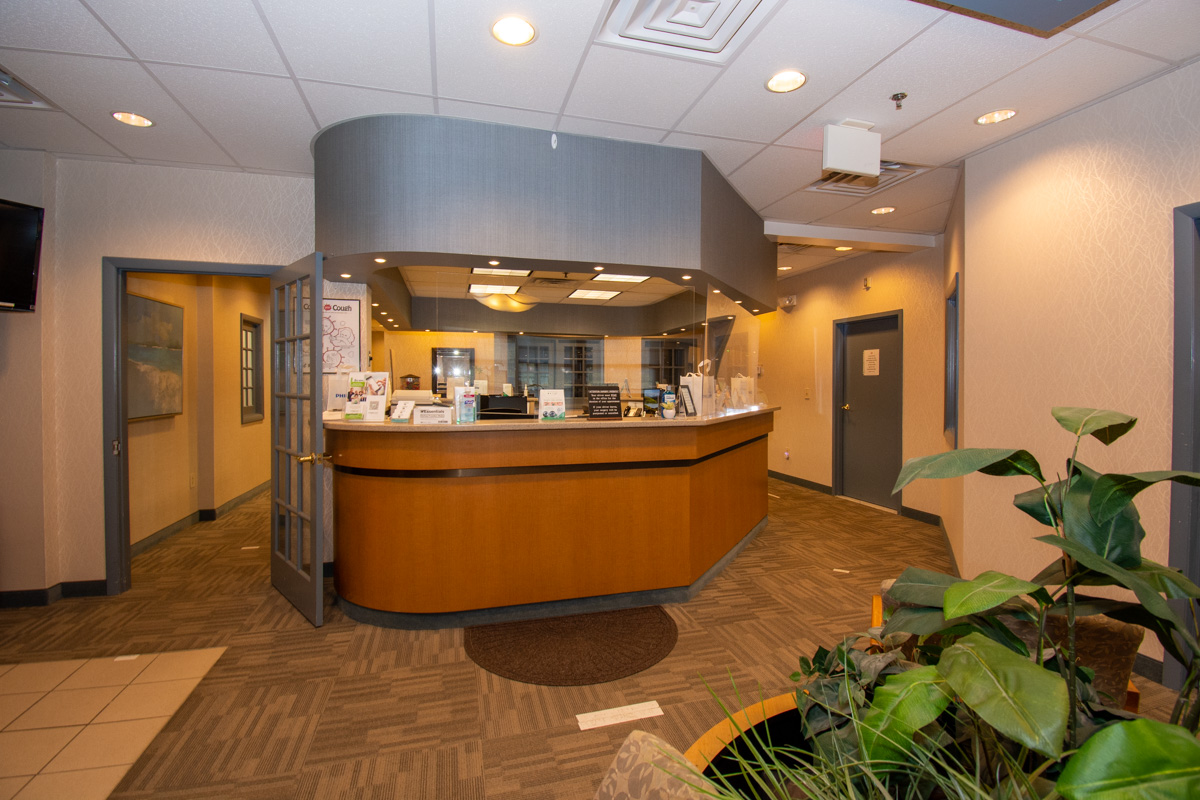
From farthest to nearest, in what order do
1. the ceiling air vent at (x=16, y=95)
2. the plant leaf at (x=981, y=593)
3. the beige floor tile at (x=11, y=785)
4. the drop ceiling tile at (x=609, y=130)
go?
the drop ceiling tile at (x=609, y=130), the ceiling air vent at (x=16, y=95), the beige floor tile at (x=11, y=785), the plant leaf at (x=981, y=593)

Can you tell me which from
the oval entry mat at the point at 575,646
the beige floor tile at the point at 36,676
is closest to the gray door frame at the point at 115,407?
the beige floor tile at the point at 36,676

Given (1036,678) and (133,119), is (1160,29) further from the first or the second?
(133,119)

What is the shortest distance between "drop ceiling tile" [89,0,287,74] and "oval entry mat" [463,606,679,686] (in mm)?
3253

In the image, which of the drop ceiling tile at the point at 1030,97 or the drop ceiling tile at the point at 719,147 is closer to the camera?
the drop ceiling tile at the point at 1030,97

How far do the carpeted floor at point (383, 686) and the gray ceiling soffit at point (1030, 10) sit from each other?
3056mm

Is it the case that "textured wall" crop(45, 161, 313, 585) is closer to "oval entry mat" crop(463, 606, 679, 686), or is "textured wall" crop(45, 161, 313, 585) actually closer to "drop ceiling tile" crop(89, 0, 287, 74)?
"drop ceiling tile" crop(89, 0, 287, 74)

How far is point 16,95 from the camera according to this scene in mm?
3068

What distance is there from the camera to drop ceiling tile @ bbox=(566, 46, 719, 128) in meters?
→ 2.77

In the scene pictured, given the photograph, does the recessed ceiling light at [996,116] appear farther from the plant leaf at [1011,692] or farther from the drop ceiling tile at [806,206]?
the plant leaf at [1011,692]

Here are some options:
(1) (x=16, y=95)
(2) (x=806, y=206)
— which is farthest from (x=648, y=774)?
(2) (x=806, y=206)

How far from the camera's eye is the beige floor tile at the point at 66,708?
2.49 m

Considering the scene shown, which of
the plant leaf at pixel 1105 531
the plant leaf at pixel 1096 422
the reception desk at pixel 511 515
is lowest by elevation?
the reception desk at pixel 511 515

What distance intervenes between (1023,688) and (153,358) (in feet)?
21.0

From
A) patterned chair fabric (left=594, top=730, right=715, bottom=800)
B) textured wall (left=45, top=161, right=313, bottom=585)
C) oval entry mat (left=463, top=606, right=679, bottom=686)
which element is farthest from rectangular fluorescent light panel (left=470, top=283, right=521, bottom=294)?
patterned chair fabric (left=594, top=730, right=715, bottom=800)
